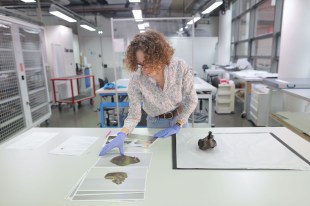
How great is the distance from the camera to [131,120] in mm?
1378

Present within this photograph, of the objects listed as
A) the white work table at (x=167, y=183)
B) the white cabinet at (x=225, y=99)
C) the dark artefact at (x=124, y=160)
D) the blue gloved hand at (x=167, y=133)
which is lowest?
the white cabinet at (x=225, y=99)

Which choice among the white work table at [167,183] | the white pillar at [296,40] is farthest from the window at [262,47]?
the white work table at [167,183]

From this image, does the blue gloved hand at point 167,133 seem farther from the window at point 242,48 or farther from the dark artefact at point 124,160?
the window at point 242,48

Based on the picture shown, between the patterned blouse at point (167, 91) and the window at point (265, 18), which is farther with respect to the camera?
the window at point (265, 18)

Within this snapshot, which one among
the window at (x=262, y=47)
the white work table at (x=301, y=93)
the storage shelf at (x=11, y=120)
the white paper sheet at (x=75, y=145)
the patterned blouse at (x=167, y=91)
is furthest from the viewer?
the window at (x=262, y=47)

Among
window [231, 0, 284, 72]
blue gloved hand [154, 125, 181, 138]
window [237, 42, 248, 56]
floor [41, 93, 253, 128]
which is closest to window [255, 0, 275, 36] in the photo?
window [231, 0, 284, 72]

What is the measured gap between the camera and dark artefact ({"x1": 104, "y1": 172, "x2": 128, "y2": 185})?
2.90 ft

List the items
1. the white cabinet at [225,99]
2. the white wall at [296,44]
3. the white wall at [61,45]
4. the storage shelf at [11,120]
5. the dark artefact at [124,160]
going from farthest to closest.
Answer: the white wall at [61,45] → the white cabinet at [225,99] → the white wall at [296,44] → the storage shelf at [11,120] → the dark artefact at [124,160]

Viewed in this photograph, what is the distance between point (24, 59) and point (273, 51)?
499cm

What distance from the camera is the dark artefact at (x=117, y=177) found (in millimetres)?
882

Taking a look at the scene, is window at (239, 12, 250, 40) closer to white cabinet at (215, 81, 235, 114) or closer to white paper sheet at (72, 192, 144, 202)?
white cabinet at (215, 81, 235, 114)

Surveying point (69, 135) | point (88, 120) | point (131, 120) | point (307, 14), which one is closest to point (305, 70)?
point (307, 14)

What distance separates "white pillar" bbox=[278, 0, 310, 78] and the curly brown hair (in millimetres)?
2583

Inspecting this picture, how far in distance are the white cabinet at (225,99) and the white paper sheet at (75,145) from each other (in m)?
3.60
